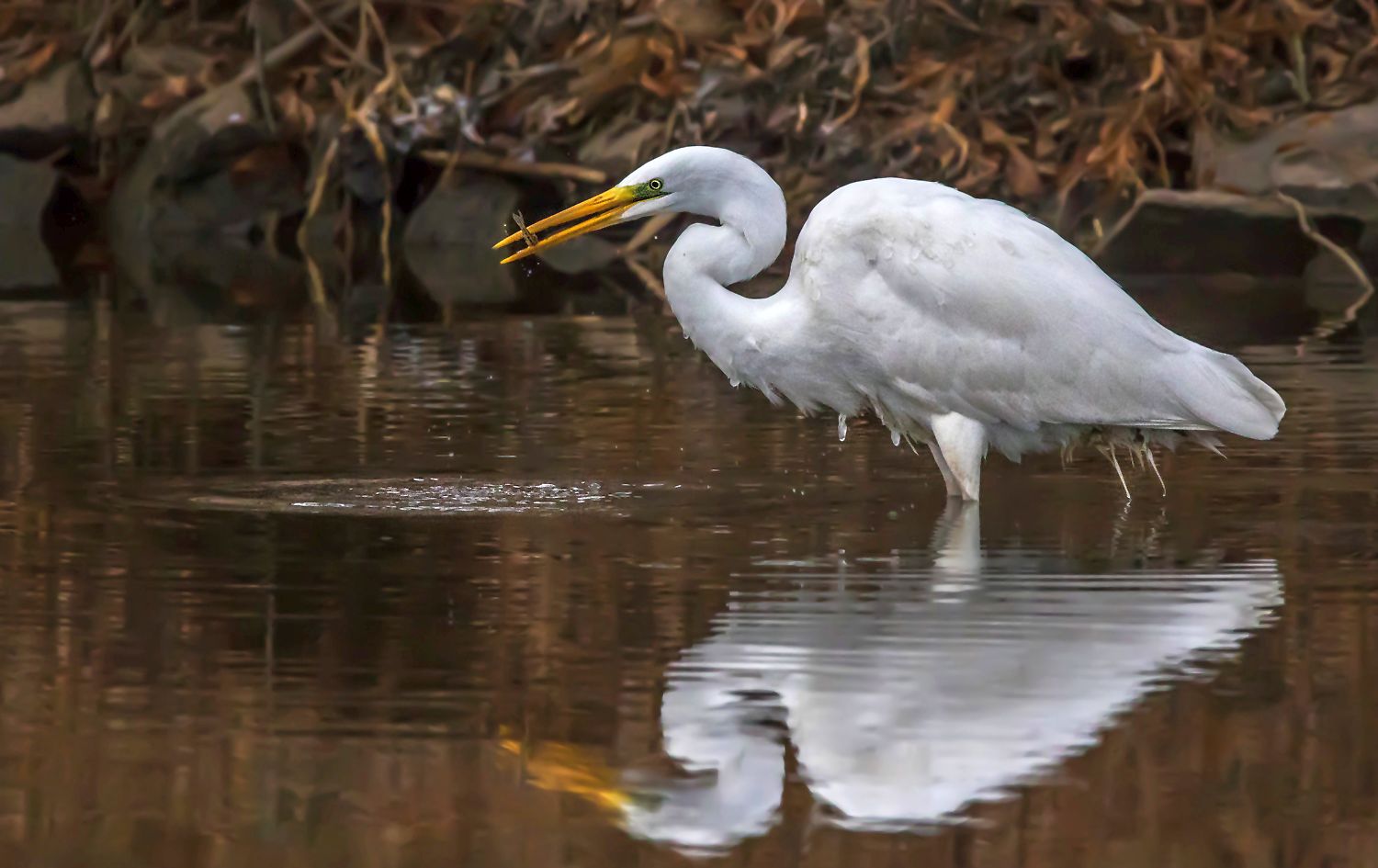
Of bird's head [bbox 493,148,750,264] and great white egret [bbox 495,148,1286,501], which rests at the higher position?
bird's head [bbox 493,148,750,264]

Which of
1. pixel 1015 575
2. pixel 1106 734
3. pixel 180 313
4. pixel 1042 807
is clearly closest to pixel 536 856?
pixel 1042 807

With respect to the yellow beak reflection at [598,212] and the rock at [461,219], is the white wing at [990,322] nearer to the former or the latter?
the yellow beak reflection at [598,212]

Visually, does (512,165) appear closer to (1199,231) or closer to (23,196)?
(23,196)

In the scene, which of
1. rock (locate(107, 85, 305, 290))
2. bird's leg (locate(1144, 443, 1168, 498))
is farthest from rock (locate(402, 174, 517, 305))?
bird's leg (locate(1144, 443, 1168, 498))

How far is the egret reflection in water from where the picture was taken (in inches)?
191

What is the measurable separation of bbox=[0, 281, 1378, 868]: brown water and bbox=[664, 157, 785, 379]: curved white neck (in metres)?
0.50

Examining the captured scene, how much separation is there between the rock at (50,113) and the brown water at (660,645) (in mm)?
13704

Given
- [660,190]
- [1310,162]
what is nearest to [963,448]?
[660,190]

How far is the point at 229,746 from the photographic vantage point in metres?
5.17

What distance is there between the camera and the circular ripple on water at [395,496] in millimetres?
8328

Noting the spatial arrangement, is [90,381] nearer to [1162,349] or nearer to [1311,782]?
[1162,349]

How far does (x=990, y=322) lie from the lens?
8391 millimetres

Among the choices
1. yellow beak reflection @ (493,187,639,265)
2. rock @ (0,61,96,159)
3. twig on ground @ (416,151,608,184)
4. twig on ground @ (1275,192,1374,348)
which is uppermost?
rock @ (0,61,96,159)

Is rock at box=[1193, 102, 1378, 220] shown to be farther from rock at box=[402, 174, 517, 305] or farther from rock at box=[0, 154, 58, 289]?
rock at box=[0, 154, 58, 289]
